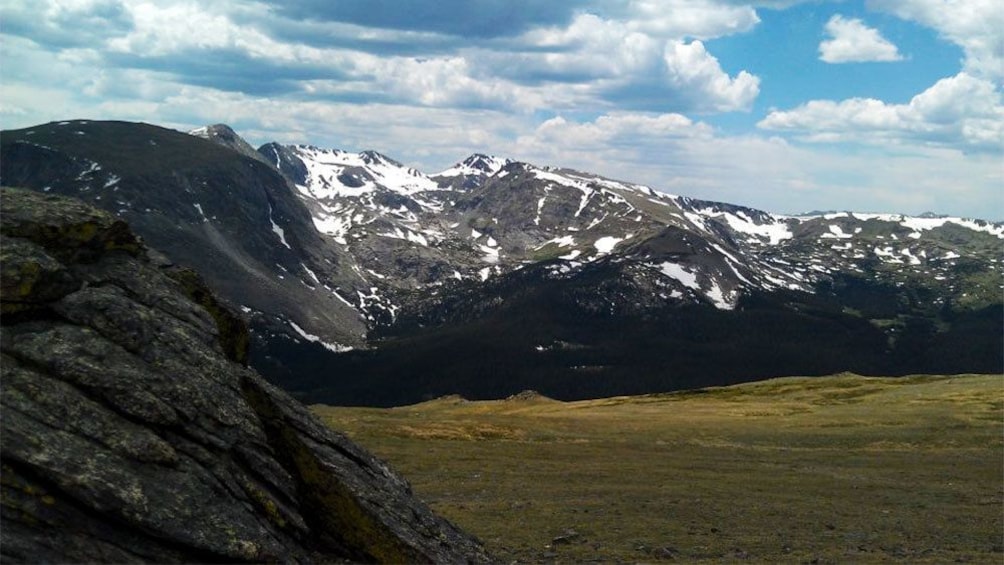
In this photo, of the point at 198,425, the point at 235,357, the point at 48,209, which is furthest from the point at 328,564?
the point at 48,209

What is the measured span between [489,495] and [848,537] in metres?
22.4

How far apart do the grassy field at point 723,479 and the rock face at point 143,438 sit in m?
12.0

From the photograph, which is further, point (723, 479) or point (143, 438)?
point (723, 479)

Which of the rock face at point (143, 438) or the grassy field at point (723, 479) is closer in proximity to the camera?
the rock face at point (143, 438)

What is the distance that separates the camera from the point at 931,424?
8162 centimetres

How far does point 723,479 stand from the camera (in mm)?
55469

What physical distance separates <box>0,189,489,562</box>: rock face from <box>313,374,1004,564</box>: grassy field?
12042 mm

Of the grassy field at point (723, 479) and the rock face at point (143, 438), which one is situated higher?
the rock face at point (143, 438)

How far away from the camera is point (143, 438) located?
Answer: 18.0 meters

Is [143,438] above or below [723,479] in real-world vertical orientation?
above

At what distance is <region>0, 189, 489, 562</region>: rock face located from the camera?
16.1m

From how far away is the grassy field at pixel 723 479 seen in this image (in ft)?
121

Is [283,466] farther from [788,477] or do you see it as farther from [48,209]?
[788,477]

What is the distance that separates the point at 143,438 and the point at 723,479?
157ft
